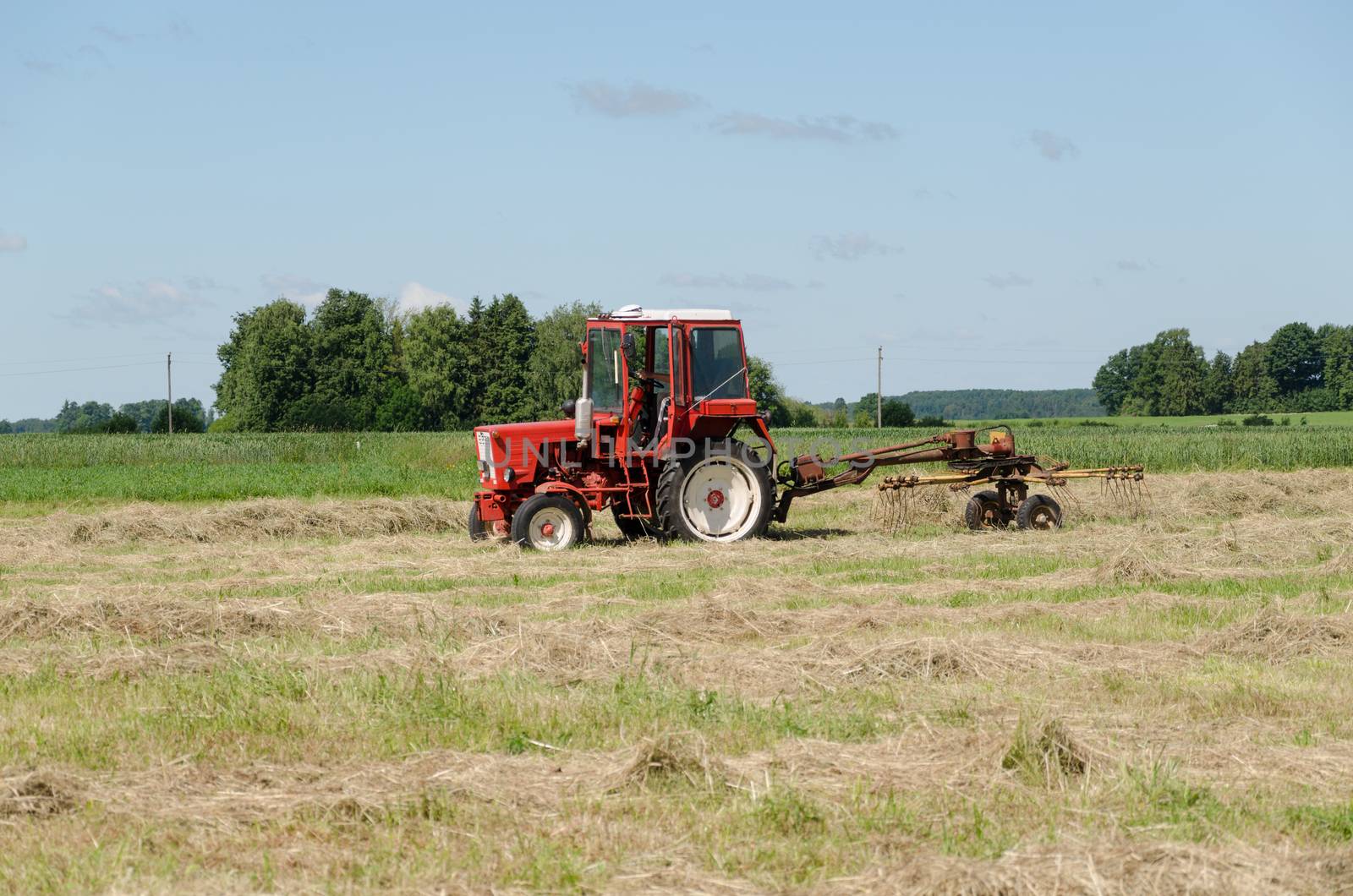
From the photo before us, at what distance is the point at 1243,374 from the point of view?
9319cm

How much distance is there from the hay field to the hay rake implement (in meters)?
3.37

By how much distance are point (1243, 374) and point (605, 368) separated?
8931 cm

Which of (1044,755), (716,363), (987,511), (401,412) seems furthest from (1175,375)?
(1044,755)

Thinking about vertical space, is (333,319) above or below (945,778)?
above

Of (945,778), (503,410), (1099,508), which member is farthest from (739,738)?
(503,410)

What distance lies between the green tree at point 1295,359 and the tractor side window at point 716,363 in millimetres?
88862

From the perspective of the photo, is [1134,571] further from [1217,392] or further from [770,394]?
[1217,392]

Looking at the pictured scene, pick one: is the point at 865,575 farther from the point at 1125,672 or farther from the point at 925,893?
the point at 925,893

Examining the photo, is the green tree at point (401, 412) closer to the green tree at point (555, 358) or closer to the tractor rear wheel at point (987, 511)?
the green tree at point (555, 358)

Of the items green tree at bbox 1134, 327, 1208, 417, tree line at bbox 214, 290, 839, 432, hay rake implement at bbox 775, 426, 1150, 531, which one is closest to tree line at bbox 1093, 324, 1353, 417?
green tree at bbox 1134, 327, 1208, 417

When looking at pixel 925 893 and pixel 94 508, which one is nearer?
pixel 925 893

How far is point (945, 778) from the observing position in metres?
5.10

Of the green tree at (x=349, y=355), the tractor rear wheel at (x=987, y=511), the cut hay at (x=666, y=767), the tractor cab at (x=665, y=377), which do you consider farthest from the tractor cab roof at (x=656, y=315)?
the green tree at (x=349, y=355)

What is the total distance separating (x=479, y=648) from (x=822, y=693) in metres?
2.09
